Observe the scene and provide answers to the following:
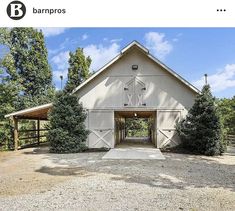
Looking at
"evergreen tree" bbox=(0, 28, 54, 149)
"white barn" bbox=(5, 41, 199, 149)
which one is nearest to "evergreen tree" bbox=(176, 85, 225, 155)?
"white barn" bbox=(5, 41, 199, 149)

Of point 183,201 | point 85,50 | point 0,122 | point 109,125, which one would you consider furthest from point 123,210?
point 85,50

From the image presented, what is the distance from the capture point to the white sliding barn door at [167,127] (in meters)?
16.6

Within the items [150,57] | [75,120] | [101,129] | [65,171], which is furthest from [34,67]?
[65,171]

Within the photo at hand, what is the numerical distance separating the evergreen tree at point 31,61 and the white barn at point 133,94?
17609 mm

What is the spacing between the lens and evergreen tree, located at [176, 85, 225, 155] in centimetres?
1451

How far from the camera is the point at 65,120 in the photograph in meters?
15.5

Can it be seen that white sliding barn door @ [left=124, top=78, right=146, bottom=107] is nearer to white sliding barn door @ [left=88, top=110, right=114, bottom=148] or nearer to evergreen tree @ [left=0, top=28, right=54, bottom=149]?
white sliding barn door @ [left=88, top=110, right=114, bottom=148]

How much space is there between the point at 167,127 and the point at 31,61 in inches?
858

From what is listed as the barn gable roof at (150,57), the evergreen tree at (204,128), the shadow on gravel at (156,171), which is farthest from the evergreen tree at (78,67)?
the shadow on gravel at (156,171)

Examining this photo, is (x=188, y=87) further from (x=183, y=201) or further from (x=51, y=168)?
(x=183, y=201)

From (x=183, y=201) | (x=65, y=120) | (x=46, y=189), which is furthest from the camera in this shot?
(x=65, y=120)

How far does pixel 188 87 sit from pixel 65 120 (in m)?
6.98

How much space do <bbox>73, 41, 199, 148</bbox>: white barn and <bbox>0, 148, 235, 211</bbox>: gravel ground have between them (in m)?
5.08
